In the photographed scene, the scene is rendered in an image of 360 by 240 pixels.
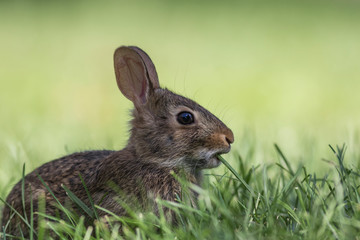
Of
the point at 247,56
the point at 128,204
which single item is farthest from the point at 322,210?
the point at 247,56

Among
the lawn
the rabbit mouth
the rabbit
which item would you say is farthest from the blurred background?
the rabbit mouth

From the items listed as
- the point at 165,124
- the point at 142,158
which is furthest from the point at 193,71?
the point at 142,158

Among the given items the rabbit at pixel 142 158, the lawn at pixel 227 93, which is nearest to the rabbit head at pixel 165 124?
the rabbit at pixel 142 158

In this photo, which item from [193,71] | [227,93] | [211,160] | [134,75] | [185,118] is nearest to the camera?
[211,160]

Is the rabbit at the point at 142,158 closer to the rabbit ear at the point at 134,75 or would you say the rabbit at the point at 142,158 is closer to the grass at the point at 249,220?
the rabbit ear at the point at 134,75

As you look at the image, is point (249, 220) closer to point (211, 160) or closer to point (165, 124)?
point (211, 160)

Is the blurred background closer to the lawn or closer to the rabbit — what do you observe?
the lawn
